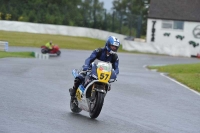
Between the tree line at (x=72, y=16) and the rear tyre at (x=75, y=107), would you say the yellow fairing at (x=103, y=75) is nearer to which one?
the rear tyre at (x=75, y=107)

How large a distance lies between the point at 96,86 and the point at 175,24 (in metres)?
49.0

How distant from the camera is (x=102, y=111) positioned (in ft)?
41.0

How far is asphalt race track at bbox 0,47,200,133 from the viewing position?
32.7 ft

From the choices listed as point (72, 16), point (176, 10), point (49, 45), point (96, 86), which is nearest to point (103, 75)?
point (96, 86)

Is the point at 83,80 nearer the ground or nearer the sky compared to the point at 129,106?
nearer the sky

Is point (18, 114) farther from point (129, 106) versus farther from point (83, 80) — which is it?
point (129, 106)

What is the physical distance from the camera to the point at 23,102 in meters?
12.6

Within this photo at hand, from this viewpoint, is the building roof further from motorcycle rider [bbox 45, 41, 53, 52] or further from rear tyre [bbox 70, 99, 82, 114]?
rear tyre [bbox 70, 99, 82, 114]

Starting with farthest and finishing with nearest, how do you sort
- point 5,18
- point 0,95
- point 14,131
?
point 5,18 < point 0,95 < point 14,131

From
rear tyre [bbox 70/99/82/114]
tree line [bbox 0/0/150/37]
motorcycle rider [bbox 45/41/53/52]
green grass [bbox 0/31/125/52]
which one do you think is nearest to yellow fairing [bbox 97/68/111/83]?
rear tyre [bbox 70/99/82/114]

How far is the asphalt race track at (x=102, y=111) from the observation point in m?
9.96

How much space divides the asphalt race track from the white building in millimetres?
37695

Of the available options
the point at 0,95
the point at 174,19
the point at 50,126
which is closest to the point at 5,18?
the point at 174,19

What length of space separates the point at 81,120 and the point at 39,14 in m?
53.1
